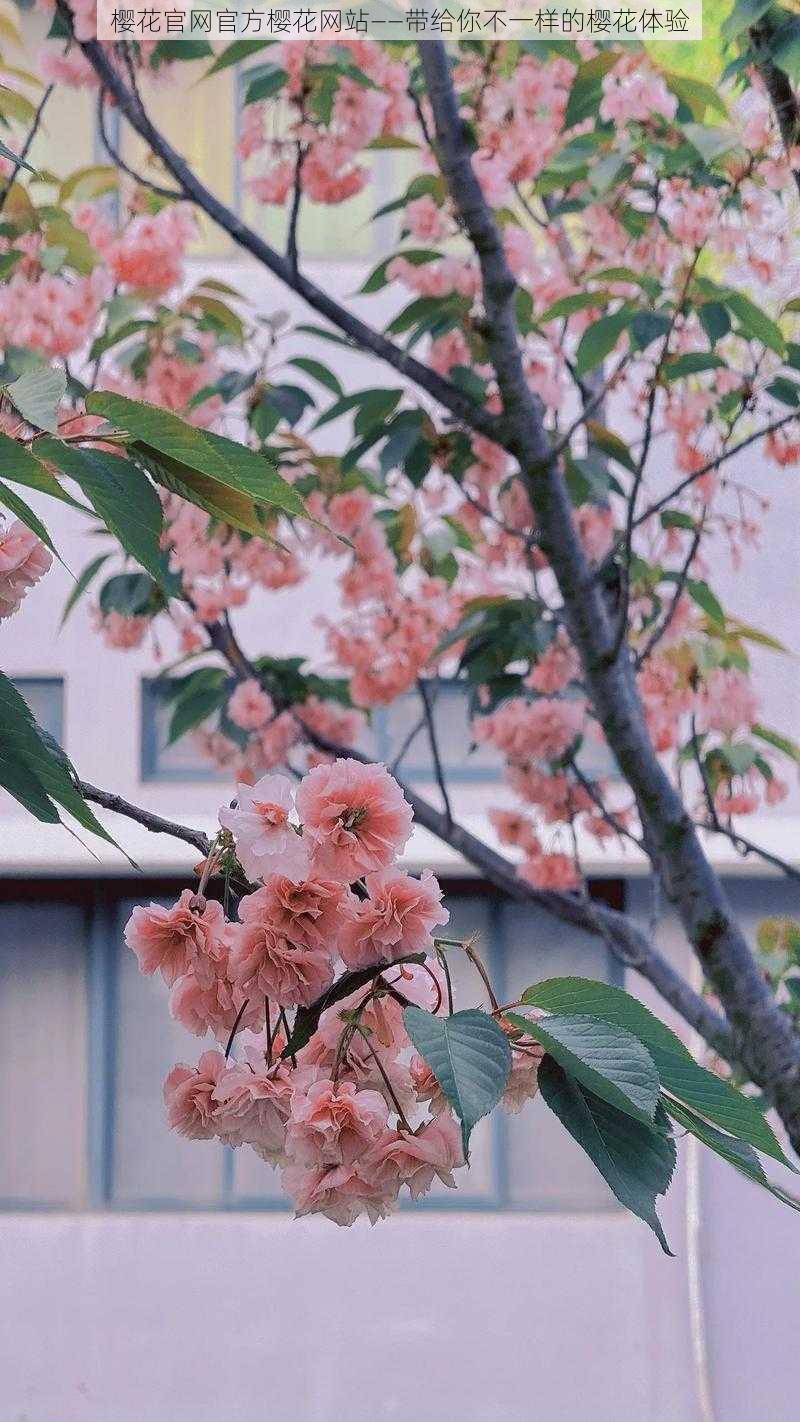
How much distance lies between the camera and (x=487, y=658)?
1043 millimetres

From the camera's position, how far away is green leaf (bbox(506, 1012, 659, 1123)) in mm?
208

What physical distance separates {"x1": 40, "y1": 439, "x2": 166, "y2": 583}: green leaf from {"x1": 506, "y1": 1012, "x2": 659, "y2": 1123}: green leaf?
0.35 ft

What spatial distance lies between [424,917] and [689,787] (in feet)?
5.84

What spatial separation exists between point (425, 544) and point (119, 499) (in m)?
0.97

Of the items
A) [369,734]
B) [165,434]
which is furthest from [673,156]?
[369,734]

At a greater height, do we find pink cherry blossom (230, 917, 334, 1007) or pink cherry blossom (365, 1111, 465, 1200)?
pink cherry blossom (230, 917, 334, 1007)

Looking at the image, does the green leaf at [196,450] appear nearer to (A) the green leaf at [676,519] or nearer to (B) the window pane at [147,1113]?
(A) the green leaf at [676,519]

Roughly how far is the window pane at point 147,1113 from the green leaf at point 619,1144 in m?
2.10

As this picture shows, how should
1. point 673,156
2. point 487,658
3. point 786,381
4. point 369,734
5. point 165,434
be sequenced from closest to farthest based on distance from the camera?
point 165,434
point 673,156
point 786,381
point 487,658
point 369,734

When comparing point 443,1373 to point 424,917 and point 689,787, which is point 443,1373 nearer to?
point 689,787

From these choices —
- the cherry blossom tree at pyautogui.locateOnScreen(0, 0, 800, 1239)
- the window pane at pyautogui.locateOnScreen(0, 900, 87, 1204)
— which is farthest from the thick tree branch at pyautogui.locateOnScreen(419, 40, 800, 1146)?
the window pane at pyautogui.locateOnScreen(0, 900, 87, 1204)

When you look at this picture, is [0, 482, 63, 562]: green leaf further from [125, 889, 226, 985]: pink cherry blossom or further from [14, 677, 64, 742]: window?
[14, 677, 64, 742]: window

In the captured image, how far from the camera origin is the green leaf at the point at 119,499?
26 cm

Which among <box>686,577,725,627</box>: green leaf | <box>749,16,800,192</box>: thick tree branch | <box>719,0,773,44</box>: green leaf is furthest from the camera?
<box>686,577,725,627</box>: green leaf
